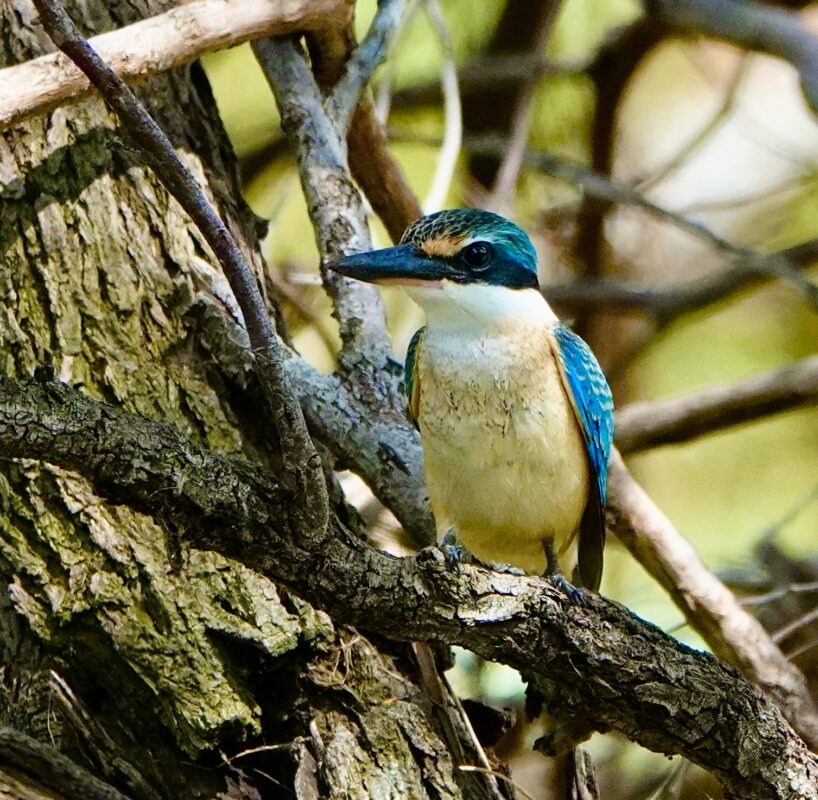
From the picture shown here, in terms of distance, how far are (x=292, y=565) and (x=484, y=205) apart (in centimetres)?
390

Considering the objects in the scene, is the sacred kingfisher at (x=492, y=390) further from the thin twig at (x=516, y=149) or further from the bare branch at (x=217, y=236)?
the thin twig at (x=516, y=149)

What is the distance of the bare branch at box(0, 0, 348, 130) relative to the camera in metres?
3.37

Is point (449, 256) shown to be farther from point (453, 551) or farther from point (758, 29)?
point (758, 29)

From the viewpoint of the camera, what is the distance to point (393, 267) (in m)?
3.53

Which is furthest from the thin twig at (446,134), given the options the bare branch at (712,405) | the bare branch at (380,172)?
the bare branch at (712,405)

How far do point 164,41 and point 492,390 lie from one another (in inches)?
56.3

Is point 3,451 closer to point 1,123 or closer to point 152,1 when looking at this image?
point 1,123

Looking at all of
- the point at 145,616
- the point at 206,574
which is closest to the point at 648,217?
the point at 206,574

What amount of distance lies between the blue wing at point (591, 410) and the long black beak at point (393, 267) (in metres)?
0.46

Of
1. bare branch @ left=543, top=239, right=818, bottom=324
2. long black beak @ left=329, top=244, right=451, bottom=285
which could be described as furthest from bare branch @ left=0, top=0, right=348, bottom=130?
bare branch @ left=543, top=239, right=818, bottom=324

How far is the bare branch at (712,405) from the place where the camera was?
5332 mm

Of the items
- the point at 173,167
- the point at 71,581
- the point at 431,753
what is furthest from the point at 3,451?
→ the point at 431,753

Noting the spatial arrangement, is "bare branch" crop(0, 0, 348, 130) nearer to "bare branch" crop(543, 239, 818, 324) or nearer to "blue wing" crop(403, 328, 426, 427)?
"blue wing" crop(403, 328, 426, 427)

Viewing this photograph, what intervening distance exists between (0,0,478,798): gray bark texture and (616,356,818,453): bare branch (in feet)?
7.14
